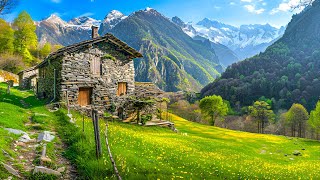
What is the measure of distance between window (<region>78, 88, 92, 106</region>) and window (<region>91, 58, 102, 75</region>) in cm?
262

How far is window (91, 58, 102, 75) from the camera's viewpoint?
36.6 meters

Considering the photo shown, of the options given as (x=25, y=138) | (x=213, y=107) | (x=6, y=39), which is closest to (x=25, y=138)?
(x=25, y=138)

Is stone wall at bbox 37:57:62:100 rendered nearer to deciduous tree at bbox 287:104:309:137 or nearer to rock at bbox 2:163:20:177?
rock at bbox 2:163:20:177

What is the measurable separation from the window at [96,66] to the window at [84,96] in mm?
2617

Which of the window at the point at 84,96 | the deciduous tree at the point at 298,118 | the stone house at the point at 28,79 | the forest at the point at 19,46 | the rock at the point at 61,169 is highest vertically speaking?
the forest at the point at 19,46

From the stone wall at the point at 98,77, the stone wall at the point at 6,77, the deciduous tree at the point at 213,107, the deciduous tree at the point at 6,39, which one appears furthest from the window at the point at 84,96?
the deciduous tree at the point at 213,107

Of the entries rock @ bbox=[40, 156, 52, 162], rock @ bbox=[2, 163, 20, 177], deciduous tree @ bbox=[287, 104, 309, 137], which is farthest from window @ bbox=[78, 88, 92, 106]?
deciduous tree @ bbox=[287, 104, 309, 137]

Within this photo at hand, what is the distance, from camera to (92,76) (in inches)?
1432

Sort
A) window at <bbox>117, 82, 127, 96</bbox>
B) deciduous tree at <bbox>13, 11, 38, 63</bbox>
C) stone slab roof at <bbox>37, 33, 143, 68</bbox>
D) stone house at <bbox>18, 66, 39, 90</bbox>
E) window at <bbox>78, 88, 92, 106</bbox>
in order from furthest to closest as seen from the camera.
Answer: deciduous tree at <bbox>13, 11, 38, 63</bbox>, stone house at <bbox>18, 66, 39, 90</bbox>, window at <bbox>117, 82, 127, 96</bbox>, window at <bbox>78, 88, 92, 106</bbox>, stone slab roof at <bbox>37, 33, 143, 68</bbox>

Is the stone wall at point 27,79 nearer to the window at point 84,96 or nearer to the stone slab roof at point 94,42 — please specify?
the stone slab roof at point 94,42

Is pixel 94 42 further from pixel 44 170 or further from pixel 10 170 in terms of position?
pixel 10 170

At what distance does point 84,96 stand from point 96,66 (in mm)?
4634

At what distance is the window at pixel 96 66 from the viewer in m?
36.6

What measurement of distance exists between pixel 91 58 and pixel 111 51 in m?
3.71
